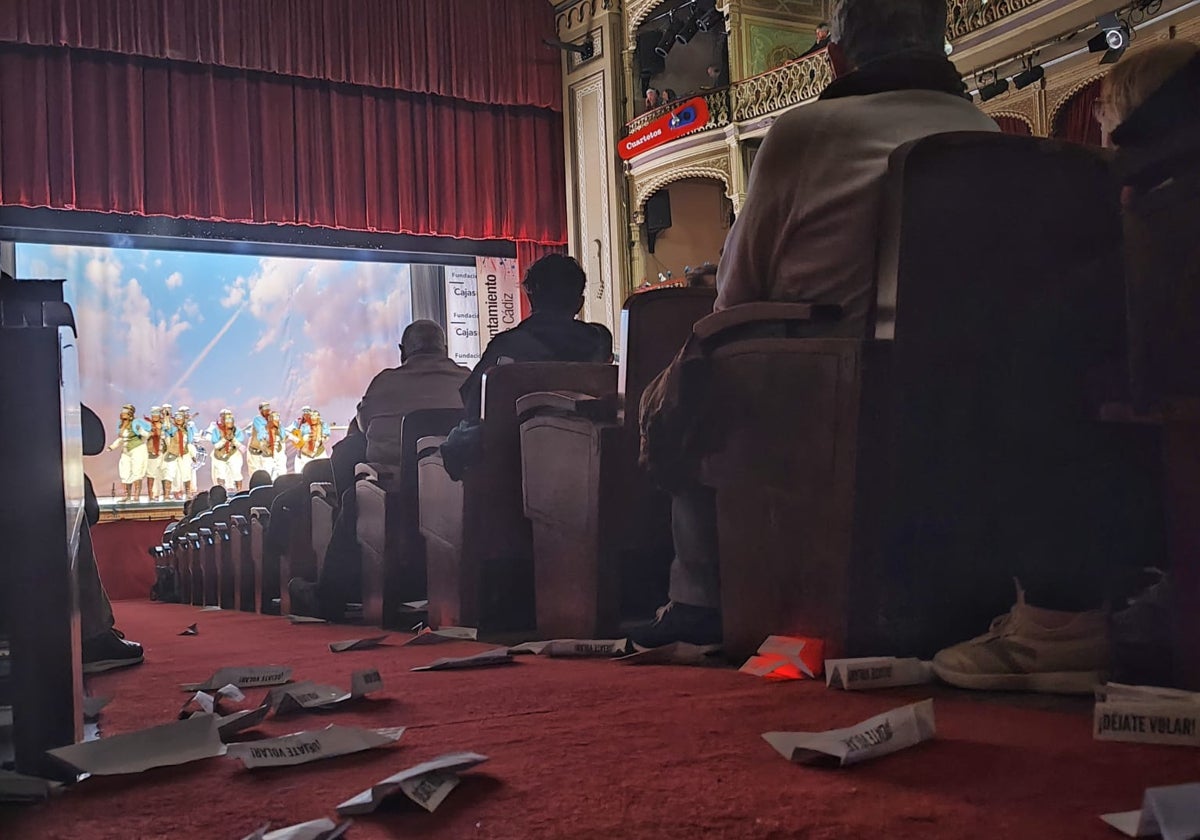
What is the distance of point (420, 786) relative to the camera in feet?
4.12

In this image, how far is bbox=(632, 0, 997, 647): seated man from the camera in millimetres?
2031

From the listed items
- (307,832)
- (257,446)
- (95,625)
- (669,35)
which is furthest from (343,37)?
(307,832)

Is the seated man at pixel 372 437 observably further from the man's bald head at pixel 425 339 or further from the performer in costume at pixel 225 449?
the performer in costume at pixel 225 449

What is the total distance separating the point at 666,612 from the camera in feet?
8.13

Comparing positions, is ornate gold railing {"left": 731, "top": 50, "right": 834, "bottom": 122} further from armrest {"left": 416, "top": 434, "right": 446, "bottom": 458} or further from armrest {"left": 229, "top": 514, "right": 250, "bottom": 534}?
armrest {"left": 416, "top": 434, "right": 446, "bottom": 458}

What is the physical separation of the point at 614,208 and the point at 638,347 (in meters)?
9.16

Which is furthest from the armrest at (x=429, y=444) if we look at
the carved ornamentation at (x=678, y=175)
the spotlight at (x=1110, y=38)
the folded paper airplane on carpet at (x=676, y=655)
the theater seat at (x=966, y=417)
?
the carved ornamentation at (x=678, y=175)

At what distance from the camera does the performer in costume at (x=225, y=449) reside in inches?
446

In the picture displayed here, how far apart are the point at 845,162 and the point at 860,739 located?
107 centimetres

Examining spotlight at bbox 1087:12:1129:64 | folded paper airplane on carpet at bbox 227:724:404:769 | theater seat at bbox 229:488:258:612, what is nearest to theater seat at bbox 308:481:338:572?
theater seat at bbox 229:488:258:612

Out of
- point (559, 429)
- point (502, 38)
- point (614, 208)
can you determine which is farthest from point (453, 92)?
point (559, 429)

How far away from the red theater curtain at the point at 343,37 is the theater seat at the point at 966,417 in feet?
32.1

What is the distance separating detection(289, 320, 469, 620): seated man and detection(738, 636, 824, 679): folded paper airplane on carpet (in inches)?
93.0

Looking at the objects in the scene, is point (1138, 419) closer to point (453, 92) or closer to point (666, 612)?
point (666, 612)
